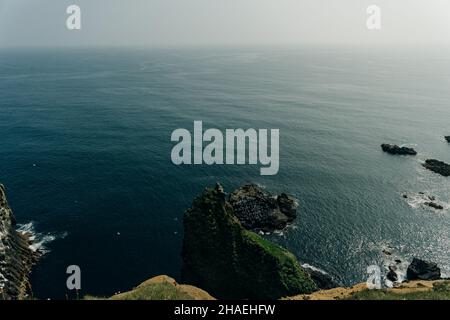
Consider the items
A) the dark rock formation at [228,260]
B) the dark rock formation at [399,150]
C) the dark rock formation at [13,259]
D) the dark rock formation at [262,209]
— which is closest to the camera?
the dark rock formation at [228,260]

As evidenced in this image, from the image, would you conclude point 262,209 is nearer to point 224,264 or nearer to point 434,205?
point 224,264

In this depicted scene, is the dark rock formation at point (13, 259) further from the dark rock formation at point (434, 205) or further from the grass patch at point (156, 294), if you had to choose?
the dark rock formation at point (434, 205)

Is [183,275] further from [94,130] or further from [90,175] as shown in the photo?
[94,130]

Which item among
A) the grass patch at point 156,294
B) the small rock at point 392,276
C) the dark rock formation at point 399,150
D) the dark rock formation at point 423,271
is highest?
the dark rock formation at point 399,150

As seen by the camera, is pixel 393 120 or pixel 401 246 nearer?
pixel 401 246

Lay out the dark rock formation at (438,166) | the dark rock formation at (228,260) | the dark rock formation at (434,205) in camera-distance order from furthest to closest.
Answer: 1. the dark rock formation at (438,166)
2. the dark rock formation at (434,205)
3. the dark rock formation at (228,260)

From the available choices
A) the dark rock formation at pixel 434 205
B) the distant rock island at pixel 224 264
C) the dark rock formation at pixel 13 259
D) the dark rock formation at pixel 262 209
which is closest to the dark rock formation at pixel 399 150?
the dark rock formation at pixel 434 205

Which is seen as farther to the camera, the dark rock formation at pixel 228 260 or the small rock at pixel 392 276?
the small rock at pixel 392 276
